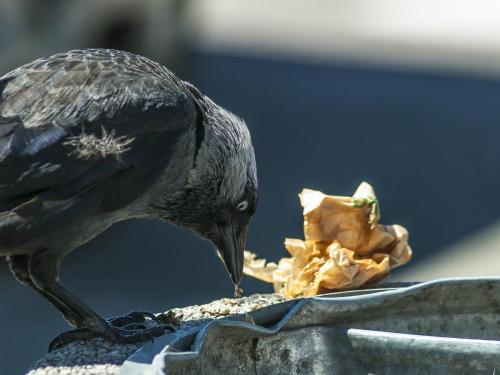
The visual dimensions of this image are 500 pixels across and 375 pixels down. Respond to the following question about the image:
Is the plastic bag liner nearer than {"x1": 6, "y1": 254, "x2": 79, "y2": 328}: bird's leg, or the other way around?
the plastic bag liner

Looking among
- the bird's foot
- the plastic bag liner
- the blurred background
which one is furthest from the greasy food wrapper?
the blurred background

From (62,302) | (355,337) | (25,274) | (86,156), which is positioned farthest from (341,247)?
(25,274)

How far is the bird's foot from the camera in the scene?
11.7 ft

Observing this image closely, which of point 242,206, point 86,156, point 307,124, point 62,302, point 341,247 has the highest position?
point 86,156

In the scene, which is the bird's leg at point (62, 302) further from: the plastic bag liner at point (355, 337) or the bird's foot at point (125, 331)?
the plastic bag liner at point (355, 337)

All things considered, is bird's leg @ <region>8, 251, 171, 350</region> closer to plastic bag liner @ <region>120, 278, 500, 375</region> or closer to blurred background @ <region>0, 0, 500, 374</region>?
plastic bag liner @ <region>120, 278, 500, 375</region>

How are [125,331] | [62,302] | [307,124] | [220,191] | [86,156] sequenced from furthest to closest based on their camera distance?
[307,124] < [220,191] < [62,302] < [86,156] < [125,331]

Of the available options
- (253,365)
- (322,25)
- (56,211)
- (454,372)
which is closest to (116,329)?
(56,211)

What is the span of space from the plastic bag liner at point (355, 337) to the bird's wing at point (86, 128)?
0.95 meters

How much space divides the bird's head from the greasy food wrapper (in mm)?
694

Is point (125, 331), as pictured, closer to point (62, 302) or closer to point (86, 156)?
point (62, 302)

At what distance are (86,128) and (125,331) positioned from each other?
66cm

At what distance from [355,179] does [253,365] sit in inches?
252

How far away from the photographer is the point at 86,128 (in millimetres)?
3832
